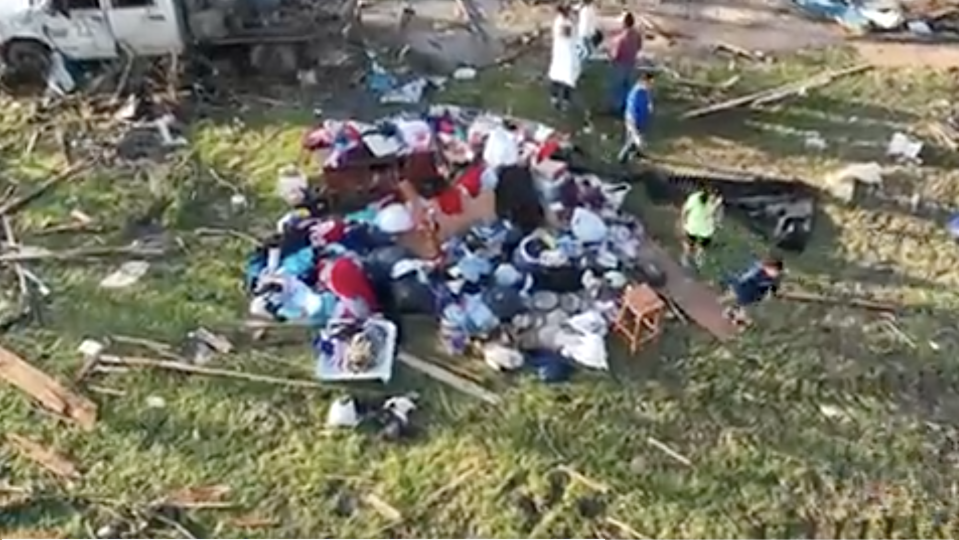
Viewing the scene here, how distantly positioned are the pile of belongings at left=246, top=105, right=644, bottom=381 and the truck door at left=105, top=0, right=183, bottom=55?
2.48 meters

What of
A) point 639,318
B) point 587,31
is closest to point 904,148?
point 587,31

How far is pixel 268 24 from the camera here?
1742 centimetres

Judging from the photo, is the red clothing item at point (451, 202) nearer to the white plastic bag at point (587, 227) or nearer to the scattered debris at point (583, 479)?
the white plastic bag at point (587, 227)

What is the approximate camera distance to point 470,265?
14.5 metres

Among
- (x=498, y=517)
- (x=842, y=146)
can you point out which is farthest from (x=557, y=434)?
(x=842, y=146)

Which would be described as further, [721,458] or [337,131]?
[337,131]

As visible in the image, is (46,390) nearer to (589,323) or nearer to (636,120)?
(589,323)

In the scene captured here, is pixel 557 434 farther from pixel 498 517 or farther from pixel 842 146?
pixel 842 146

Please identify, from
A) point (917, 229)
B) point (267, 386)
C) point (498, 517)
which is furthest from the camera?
point (917, 229)

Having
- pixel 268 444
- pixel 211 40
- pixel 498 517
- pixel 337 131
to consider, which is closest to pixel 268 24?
pixel 211 40

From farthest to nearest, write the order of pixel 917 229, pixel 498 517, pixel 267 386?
pixel 917 229
pixel 267 386
pixel 498 517

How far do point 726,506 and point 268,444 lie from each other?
13.1 ft

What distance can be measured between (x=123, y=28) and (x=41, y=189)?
227 cm

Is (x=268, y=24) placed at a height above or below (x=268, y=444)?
above
